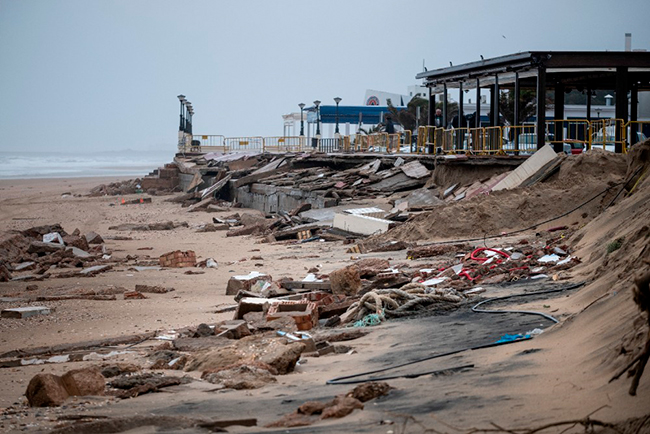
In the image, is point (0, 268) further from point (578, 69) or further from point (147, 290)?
point (578, 69)

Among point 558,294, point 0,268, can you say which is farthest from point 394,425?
point 0,268

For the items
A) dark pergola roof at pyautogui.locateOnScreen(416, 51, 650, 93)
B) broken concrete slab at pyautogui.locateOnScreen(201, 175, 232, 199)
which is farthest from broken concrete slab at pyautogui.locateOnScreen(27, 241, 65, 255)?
broken concrete slab at pyautogui.locateOnScreen(201, 175, 232, 199)

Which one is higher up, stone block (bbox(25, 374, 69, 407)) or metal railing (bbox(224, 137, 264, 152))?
metal railing (bbox(224, 137, 264, 152))

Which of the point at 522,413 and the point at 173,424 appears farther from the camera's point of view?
the point at 173,424

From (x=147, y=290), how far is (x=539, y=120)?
571 inches

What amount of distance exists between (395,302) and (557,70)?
18.7 metres

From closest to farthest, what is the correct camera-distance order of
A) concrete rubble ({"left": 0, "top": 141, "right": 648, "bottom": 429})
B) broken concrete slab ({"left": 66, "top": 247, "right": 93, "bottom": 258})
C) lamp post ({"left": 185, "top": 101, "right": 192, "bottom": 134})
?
concrete rubble ({"left": 0, "top": 141, "right": 648, "bottom": 429})
broken concrete slab ({"left": 66, "top": 247, "right": 93, "bottom": 258})
lamp post ({"left": 185, "top": 101, "right": 192, "bottom": 134})

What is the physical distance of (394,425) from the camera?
194 inches

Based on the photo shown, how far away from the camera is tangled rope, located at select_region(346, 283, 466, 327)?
9719mm

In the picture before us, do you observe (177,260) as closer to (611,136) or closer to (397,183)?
(397,183)

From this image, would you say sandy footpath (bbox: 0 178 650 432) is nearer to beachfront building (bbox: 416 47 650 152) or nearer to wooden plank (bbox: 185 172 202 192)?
beachfront building (bbox: 416 47 650 152)

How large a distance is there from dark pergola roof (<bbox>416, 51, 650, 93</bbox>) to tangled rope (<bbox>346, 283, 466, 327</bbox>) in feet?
52.3

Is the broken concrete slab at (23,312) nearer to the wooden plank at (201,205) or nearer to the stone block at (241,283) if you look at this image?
the stone block at (241,283)

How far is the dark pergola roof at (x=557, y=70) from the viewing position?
2412 cm
